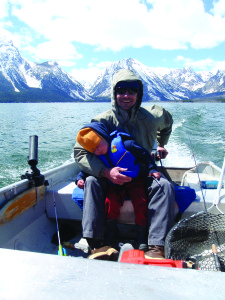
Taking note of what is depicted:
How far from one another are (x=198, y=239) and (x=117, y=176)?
909mm

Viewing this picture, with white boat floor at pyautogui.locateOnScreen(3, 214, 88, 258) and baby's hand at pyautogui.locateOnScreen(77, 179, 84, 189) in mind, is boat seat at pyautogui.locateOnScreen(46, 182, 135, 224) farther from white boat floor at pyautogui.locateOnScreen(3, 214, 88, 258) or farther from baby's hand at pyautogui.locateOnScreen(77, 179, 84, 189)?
baby's hand at pyautogui.locateOnScreen(77, 179, 84, 189)

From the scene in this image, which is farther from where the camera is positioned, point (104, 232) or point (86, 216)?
point (104, 232)

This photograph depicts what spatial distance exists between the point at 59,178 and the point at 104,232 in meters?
1.53

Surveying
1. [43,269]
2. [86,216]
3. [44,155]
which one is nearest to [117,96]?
[86,216]

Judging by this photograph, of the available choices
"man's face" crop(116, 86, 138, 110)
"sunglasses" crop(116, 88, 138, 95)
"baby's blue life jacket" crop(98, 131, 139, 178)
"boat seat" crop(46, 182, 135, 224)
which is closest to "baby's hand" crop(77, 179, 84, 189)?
"boat seat" crop(46, 182, 135, 224)

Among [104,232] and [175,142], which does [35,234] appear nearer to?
[104,232]

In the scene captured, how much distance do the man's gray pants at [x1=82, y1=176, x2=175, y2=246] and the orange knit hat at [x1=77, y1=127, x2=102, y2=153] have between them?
308 millimetres

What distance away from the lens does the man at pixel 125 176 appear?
2146 millimetres

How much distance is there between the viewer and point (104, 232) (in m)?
2.37

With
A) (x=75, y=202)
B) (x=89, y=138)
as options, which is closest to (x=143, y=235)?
(x=75, y=202)

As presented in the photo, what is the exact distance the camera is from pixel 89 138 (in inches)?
88.8

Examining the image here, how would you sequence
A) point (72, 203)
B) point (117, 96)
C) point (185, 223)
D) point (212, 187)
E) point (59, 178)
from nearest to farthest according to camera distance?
point (185, 223) < point (117, 96) < point (72, 203) < point (212, 187) < point (59, 178)

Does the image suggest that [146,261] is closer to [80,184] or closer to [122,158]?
[122,158]

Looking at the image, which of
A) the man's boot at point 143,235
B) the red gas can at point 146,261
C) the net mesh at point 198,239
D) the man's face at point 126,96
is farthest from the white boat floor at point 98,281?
the man's face at point 126,96
